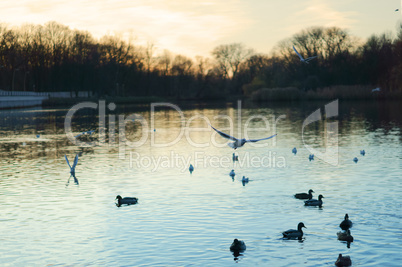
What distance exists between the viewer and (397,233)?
14609mm

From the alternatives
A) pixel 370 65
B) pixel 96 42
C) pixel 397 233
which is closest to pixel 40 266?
pixel 397 233

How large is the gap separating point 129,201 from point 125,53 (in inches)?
4734

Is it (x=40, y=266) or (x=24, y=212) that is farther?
(x=24, y=212)

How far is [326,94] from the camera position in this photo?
105m

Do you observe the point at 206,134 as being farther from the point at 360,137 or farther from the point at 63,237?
the point at 63,237

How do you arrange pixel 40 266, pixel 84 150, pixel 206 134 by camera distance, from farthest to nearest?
pixel 206 134
pixel 84 150
pixel 40 266

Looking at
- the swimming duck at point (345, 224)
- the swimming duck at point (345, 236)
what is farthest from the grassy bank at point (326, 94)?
the swimming duck at point (345, 236)

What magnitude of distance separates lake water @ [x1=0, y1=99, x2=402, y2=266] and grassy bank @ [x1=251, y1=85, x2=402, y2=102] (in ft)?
232

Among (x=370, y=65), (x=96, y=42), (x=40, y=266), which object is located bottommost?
(x=40, y=266)

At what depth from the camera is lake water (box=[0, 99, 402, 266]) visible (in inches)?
531

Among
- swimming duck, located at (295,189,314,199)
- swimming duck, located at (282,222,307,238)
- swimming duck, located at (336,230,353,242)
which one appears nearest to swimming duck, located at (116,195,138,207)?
swimming duck, located at (295,189,314,199)

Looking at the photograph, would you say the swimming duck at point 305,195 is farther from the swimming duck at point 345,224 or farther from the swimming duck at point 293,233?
the swimming duck at point 293,233

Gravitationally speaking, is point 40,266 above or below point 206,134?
below

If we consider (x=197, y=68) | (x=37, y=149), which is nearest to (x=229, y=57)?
(x=197, y=68)
